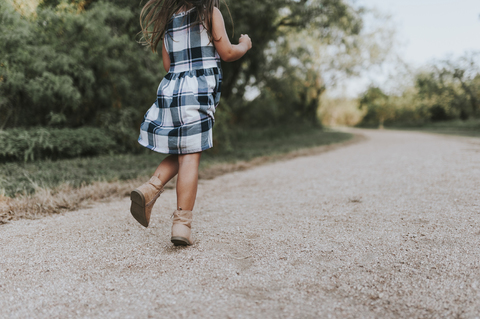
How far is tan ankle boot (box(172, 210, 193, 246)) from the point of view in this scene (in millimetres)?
1971

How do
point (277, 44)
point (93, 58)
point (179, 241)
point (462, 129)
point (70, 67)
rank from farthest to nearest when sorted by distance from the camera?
point (462, 129)
point (277, 44)
point (93, 58)
point (70, 67)
point (179, 241)

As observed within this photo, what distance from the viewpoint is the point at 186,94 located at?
2068 millimetres

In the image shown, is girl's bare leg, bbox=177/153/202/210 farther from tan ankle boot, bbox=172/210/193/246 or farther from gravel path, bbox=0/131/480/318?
gravel path, bbox=0/131/480/318

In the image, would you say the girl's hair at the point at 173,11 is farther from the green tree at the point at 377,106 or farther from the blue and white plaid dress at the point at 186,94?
the green tree at the point at 377,106

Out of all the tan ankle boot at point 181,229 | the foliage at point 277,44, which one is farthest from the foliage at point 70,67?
the tan ankle boot at point 181,229

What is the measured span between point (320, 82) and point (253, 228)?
2214cm

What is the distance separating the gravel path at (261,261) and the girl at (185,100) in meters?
0.32

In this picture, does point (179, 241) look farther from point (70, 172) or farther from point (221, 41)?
point (70, 172)

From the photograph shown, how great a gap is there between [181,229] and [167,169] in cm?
41

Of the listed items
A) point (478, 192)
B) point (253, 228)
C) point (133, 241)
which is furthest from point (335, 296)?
point (478, 192)

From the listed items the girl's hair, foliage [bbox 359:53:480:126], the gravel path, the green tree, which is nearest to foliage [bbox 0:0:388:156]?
the girl's hair

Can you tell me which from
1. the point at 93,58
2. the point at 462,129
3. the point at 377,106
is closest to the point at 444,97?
the point at 462,129

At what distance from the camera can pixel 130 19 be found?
7.02m

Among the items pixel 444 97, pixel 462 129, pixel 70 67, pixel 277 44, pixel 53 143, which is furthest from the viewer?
pixel 444 97
